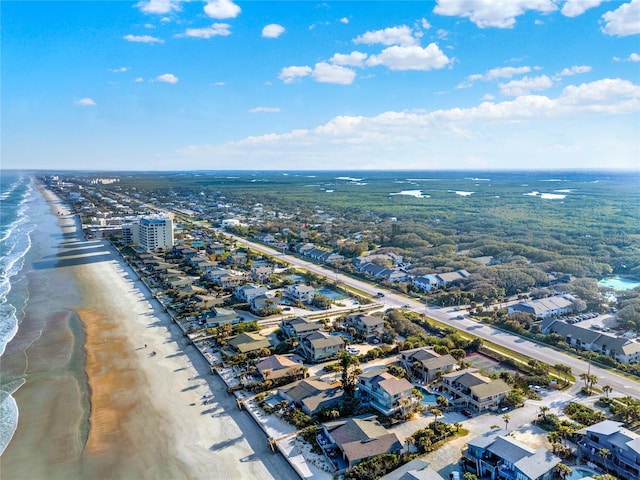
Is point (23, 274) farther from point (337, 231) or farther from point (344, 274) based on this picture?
point (337, 231)

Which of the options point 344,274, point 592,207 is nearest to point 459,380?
point 344,274

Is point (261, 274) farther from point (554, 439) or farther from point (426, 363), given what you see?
point (554, 439)

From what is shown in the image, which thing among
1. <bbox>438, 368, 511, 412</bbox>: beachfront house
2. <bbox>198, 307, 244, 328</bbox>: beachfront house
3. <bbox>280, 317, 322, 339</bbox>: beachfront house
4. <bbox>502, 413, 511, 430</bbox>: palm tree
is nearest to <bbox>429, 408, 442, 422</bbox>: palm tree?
<bbox>438, 368, 511, 412</bbox>: beachfront house

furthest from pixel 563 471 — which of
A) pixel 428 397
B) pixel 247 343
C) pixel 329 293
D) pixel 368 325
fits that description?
pixel 329 293

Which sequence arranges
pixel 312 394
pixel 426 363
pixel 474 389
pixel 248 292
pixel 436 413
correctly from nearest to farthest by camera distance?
pixel 436 413
pixel 474 389
pixel 312 394
pixel 426 363
pixel 248 292

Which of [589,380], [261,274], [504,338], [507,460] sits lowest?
[504,338]
